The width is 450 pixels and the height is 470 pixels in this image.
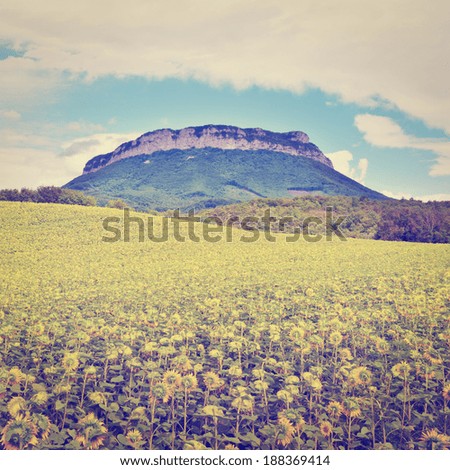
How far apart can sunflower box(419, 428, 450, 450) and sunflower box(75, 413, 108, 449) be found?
3457 mm

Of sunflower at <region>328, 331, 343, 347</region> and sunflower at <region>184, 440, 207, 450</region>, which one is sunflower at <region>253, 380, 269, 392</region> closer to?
sunflower at <region>184, 440, 207, 450</region>

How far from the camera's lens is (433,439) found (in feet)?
14.1

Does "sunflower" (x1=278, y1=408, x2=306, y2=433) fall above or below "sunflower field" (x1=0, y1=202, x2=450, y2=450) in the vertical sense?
below

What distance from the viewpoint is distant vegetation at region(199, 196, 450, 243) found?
9.50 metres

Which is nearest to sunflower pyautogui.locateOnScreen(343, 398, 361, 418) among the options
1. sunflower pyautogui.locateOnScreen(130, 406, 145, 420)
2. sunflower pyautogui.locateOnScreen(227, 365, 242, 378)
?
sunflower pyautogui.locateOnScreen(227, 365, 242, 378)

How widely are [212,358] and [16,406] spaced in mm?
2348

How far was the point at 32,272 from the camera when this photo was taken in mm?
6863

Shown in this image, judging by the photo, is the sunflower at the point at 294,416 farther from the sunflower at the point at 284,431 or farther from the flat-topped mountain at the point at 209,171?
the flat-topped mountain at the point at 209,171

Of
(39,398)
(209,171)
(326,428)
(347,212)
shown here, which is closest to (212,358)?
(326,428)

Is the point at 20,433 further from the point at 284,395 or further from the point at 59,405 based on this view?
the point at 284,395

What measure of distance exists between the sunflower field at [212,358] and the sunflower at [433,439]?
0.07ft

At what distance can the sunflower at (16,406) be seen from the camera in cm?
410
